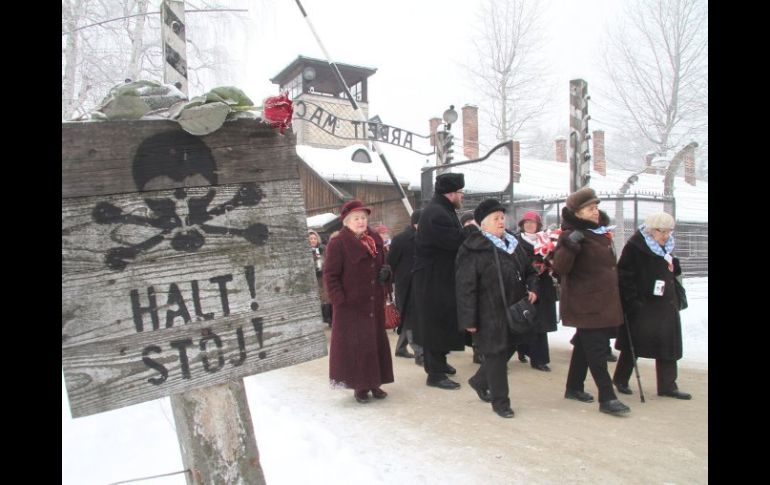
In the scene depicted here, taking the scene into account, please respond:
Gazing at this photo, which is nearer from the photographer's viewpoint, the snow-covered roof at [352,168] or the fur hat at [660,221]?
the fur hat at [660,221]

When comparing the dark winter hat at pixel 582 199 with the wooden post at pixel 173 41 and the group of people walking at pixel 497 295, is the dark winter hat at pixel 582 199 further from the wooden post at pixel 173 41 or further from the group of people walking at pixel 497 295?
the wooden post at pixel 173 41

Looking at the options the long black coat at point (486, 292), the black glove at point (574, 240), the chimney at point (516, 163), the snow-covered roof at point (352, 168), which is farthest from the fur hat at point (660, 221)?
the chimney at point (516, 163)

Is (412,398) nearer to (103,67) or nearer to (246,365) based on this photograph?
(246,365)

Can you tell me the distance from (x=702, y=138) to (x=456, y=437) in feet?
67.4

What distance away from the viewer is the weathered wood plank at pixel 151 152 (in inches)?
55.9

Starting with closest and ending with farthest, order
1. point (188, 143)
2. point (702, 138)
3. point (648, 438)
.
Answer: point (188, 143)
point (648, 438)
point (702, 138)

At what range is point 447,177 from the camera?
5.14 m

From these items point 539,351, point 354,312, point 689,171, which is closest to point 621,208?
point 539,351

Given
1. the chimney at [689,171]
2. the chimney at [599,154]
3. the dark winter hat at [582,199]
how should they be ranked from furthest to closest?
the chimney at [599,154]
the chimney at [689,171]
the dark winter hat at [582,199]

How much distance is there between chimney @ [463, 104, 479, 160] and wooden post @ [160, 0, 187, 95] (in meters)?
19.2

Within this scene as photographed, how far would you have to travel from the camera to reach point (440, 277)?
512 centimetres

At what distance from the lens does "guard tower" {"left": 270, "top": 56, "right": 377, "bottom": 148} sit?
21.5 meters

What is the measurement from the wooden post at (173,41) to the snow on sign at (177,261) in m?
4.37

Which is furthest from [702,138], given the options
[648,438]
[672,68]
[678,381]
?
[648,438]
